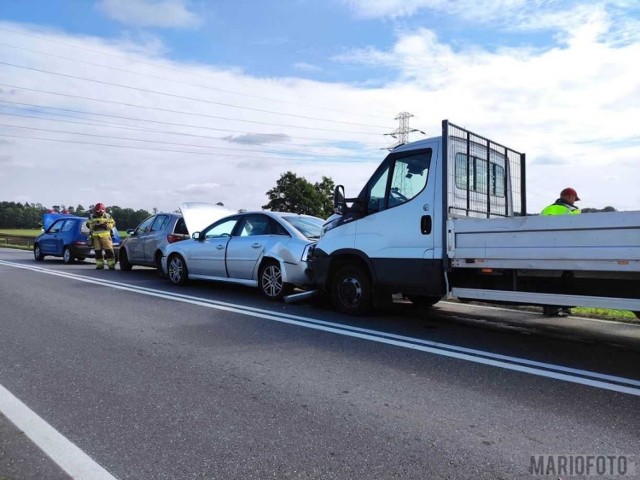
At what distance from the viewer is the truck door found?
250 inches

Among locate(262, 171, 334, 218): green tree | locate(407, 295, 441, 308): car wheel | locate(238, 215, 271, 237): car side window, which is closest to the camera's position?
locate(407, 295, 441, 308): car wheel

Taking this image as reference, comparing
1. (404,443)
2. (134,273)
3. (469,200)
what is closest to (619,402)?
(404,443)

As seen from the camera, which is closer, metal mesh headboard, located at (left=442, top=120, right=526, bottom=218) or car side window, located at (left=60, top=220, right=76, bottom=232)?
metal mesh headboard, located at (left=442, top=120, right=526, bottom=218)

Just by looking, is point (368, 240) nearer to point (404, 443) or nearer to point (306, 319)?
point (306, 319)

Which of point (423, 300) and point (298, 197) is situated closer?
point (423, 300)

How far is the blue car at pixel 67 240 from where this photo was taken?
1759 centimetres

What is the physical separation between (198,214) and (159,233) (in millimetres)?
1199

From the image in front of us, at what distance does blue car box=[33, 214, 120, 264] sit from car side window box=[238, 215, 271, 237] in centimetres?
892

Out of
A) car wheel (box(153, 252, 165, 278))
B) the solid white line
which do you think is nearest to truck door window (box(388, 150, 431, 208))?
the solid white line

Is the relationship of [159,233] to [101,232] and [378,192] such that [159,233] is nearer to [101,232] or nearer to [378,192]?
[101,232]

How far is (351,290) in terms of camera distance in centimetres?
741

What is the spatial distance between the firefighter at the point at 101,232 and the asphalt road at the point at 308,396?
794cm

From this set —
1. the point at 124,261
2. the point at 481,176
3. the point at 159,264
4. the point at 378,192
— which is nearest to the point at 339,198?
the point at 378,192

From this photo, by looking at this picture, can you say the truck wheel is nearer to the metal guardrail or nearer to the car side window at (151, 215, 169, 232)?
the car side window at (151, 215, 169, 232)
